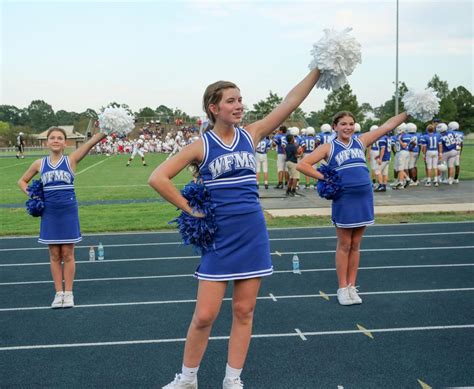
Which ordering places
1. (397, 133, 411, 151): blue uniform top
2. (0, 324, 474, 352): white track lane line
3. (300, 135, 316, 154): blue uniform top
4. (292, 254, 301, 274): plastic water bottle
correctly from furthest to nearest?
(300, 135, 316, 154): blue uniform top, (397, 133, 411, 151): blue uniform top, (292, 254, 301, 274): plastic water bottle, (0, 324, 474, 352): white track lane line

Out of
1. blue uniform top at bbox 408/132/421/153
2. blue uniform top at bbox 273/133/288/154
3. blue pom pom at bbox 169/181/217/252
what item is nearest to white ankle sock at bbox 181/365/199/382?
blue pom pom at bbox 169/181/217/252

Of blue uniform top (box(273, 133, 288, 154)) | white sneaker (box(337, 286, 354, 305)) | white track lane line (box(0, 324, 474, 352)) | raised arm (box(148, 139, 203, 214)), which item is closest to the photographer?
raised arm (box(148, 139, 203, 214))

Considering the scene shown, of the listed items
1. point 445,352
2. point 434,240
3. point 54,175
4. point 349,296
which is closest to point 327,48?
point 445,352

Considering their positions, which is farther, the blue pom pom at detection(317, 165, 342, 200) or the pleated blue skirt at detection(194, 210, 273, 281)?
the blue pom pom at detection(317, 165, 342, 200)

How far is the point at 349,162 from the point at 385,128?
0.52 metres

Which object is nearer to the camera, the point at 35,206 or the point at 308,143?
the point at 35,206

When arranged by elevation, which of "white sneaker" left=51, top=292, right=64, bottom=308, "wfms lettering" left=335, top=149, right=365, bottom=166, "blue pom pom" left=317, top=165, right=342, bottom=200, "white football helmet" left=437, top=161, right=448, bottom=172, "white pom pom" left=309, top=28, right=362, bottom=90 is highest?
"white pom pom" left=309, top=28, right=362, bottom=90

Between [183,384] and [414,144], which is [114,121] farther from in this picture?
[414,144]

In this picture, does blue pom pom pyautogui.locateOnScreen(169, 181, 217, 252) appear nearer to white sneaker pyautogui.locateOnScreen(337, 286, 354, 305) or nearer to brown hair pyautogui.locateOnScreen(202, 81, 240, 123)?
brown hair pyautogui.locateOnScreen(202, 81, 240, 123)

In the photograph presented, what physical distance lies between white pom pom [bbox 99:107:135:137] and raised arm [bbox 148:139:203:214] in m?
2.25

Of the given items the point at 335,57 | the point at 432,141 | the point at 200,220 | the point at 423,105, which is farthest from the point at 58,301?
the point at 432,141

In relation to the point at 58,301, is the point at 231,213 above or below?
above

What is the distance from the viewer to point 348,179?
4.98 m

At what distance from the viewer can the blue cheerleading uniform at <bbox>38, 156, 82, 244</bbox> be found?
16.6 ft
